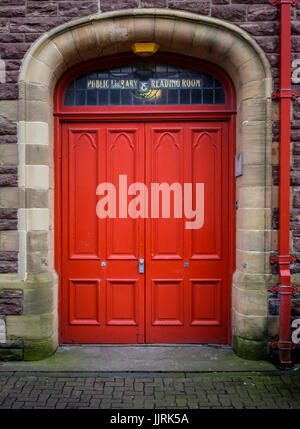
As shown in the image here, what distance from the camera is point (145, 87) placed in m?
5.10

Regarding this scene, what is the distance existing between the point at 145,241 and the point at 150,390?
6.13ft

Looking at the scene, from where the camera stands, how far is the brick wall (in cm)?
458

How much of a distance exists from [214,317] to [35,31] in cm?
428

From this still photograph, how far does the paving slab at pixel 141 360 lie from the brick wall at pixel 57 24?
1.25 m

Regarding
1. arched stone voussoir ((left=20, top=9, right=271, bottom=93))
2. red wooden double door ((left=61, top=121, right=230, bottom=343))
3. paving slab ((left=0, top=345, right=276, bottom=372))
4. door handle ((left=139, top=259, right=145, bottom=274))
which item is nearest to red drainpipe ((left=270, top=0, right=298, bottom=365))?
arched stone voussoir ((left=20, top=9, right=271, bottom=93))

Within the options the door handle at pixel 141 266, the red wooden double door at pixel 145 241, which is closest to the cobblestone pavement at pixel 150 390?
the red wooden double door at pixel 145 241

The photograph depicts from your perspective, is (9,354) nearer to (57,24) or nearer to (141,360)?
(141,360)

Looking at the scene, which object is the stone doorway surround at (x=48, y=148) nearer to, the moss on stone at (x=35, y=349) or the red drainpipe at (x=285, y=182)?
the moss on stone at (x=35, y=349)

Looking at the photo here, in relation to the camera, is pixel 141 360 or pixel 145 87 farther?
pixel 145 87

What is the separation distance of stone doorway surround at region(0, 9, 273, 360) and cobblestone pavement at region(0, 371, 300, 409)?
1.79ft

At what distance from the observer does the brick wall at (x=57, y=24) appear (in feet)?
15.0

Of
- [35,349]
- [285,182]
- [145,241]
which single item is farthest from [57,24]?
[35,349]

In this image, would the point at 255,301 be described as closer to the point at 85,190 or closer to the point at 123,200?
the point at 123,200

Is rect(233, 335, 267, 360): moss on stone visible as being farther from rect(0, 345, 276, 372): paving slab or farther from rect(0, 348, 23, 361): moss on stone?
rect(0, 348, 23, 361): moss on stone
